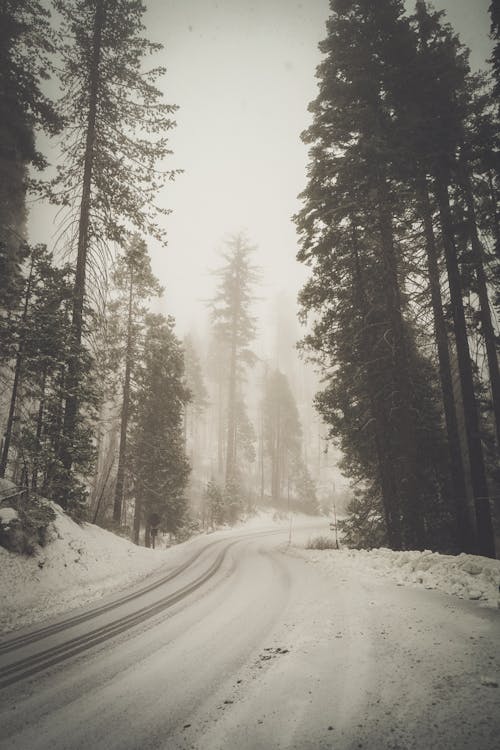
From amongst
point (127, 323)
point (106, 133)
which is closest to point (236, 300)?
point (127, 323)

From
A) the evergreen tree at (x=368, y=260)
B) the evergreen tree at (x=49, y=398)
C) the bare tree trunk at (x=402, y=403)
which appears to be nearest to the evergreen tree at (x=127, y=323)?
the evergreen tree at (x=49, y=398)

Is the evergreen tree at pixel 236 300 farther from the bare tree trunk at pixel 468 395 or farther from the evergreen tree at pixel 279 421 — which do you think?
the bare tree trunk at pixel 468 395

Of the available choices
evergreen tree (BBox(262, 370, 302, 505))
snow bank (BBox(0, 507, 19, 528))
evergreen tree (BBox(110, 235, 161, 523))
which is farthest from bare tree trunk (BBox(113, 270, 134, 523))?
evergreen tree (BBox(262, 370, 302, 505))

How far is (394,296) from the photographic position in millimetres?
9875

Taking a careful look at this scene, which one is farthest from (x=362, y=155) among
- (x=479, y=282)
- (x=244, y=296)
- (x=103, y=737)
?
(x=244, y=296)

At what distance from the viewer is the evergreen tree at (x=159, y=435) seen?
17656 millimetres

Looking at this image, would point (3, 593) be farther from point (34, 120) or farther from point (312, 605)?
point (34, 120)

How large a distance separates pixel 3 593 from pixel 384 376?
1060 cm

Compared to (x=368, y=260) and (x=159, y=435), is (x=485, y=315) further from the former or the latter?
(x=159, y=435)

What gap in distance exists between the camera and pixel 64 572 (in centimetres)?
762

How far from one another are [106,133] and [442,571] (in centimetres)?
1546

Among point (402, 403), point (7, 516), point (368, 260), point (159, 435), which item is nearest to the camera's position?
point (7, 516)

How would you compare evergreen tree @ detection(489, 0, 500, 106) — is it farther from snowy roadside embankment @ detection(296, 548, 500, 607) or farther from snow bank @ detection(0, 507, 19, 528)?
snow bank @ detection(0, 507, 19, 528)

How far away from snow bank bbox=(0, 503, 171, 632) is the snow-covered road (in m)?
1.81
